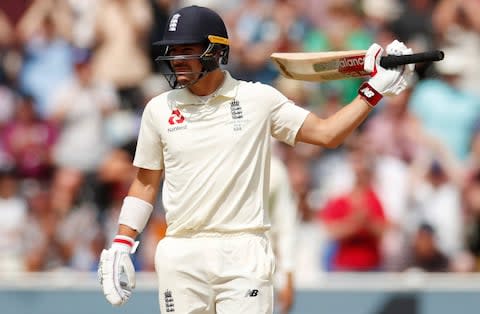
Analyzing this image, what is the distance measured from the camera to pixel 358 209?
364 inches

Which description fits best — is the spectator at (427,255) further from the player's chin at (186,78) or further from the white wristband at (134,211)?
the player's chin at (186,78)

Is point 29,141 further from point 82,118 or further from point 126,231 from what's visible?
point 126,231

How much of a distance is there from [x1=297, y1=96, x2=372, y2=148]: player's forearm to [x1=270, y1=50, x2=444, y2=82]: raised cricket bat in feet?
0.64

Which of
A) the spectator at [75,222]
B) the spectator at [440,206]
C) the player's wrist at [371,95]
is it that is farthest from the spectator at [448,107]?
the player's wrist at [371,95]

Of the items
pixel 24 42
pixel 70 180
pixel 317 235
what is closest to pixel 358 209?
pixel 317 235

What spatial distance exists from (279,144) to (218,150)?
4224 millimetres

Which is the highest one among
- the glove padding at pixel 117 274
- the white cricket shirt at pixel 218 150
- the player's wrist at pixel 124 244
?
the white cricket shirt at pixel 218 150

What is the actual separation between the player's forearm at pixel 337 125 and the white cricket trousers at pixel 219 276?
53cm

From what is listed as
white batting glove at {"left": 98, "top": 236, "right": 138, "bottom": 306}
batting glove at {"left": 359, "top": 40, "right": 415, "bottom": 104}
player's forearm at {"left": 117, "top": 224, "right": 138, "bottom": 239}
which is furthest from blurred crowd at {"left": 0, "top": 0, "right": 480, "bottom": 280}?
batting glove at {"left": 359, "top": 40, "right": 415, "bottom": 104}

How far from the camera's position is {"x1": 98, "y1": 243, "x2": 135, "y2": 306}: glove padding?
567cm

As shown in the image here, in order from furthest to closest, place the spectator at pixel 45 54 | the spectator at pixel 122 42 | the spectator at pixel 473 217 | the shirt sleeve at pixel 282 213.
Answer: the spectator at pixel 45 54, the spectator at pixel 122 42, the spectator at pixel 473 217, the shirt sleeve at pixel 282 213

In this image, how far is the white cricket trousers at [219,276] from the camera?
5.52 meters

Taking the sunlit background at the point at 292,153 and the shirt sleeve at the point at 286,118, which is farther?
the sunlit background at the point at 292,153

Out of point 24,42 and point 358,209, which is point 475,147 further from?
point 24,42
